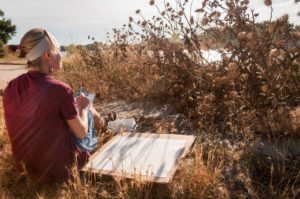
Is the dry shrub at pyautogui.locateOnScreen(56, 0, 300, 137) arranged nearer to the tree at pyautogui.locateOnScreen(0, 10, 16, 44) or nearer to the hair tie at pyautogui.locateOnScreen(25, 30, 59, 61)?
the hair tie at pyautogui.locateOnScreen(25, 30, 59, 61)

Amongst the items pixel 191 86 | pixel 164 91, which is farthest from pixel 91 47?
pixel 191 86

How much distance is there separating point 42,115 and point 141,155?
93cm

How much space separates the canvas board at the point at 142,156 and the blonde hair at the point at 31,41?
0.89m

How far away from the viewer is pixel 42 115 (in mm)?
2484

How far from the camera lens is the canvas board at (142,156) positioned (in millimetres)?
2605

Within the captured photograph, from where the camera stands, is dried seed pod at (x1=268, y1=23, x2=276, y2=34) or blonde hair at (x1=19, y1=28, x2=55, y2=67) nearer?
blonde hair at (x1=19, y1=28, x2=55, y2=67)

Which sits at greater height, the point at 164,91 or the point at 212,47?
the point at 212,47

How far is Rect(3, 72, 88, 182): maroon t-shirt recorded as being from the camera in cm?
243

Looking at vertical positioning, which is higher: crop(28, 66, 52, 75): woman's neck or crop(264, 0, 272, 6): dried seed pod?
crop(264, 0, 272, 6): dried seed pod

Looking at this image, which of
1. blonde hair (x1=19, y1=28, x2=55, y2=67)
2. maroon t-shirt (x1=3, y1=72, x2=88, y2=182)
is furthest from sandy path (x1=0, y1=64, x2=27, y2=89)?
blonde hair (x1=19, y1=28, x2=55, y2=67)

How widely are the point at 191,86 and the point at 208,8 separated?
1.02m

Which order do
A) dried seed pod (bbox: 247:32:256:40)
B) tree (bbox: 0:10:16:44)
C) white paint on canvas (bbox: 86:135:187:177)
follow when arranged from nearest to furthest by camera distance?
white paint on canvas (bbox: 86:135:187:177) < dried seed pod (bbox: 247:32:256:40) < tree (bbox: 0:10:16:44)

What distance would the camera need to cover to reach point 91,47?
7.44m

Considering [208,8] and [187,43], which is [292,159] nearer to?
[208,8]
